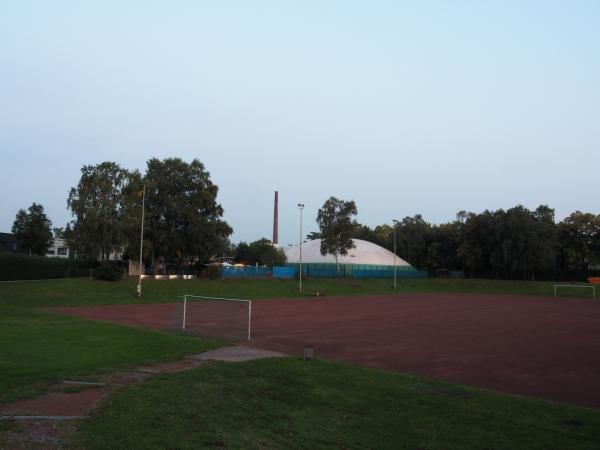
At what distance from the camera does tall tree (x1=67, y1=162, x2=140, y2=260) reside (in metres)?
54.8

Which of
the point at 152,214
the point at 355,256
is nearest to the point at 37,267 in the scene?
the point at 152,214

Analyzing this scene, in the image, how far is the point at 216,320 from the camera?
30.7 metres

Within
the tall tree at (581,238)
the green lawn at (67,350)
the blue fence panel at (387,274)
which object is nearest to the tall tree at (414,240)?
the blue fence panel at (387,274)

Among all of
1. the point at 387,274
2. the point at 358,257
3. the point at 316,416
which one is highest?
the point at 358,257

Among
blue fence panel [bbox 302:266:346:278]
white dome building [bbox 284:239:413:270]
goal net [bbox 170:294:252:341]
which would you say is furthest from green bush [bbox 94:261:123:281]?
white dome building [bbox 284:239:413:270]

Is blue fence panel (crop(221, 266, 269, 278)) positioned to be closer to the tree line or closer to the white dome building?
the tree line

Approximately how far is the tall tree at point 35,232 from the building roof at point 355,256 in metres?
47.7

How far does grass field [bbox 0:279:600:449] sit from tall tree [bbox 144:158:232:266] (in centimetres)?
4276

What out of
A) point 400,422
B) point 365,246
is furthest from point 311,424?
point 365,246

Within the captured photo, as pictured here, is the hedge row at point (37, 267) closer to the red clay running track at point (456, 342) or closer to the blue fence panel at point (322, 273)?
the red clay running track at point (456, 342)

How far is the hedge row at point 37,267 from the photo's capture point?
52969 mm

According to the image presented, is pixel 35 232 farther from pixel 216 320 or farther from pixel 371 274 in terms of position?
pixel 216 320

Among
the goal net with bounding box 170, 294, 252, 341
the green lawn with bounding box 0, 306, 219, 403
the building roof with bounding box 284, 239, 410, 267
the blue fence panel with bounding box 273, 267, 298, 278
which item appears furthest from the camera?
the building roof with bounding box 284, 239, 410, 267

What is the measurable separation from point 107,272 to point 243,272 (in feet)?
84.6
